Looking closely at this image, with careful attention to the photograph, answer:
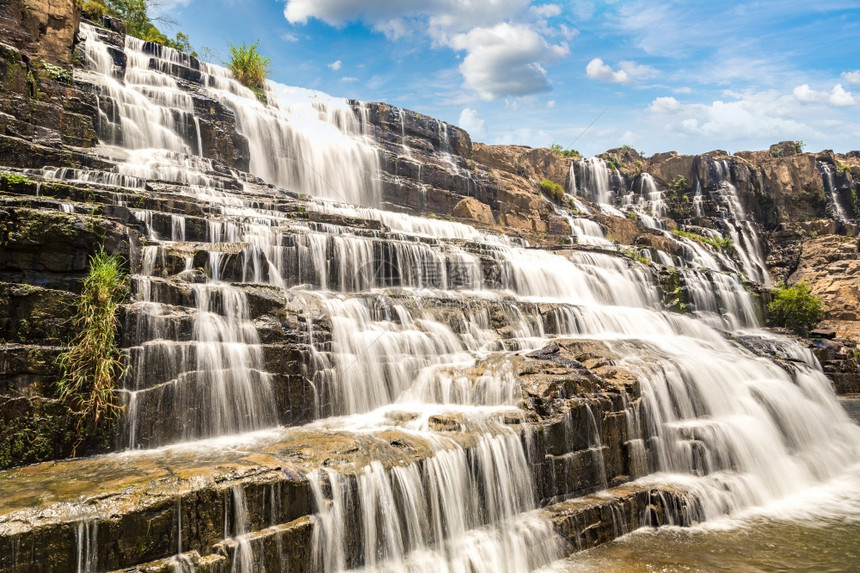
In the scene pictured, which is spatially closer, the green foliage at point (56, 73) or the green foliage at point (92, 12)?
the green foliage at point (56, 73)

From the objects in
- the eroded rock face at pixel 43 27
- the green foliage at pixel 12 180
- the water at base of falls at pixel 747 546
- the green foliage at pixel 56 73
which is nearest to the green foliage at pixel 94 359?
the green foliage at pixel 12 180

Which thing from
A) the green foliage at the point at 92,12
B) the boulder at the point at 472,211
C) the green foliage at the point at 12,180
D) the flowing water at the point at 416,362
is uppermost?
the green foliage at the point at 92,12

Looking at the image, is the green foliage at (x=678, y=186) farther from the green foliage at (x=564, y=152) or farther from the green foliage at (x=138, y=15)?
the green foliage at (x=138, y=15)

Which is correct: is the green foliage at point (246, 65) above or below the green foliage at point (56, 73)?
above

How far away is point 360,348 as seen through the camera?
855 cm

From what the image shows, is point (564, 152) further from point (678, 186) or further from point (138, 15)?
point (138, 15)

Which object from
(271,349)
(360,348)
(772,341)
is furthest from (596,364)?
(772,341)

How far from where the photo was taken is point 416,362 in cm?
895

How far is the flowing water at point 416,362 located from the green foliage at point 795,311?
7.92ft

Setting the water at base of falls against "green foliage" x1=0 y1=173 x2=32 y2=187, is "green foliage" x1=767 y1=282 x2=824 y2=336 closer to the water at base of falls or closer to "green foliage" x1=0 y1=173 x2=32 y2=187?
the water at base of falls

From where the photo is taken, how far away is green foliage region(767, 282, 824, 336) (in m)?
19.3

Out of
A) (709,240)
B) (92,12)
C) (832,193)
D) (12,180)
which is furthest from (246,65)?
(832,193)

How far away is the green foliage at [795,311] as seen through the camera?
19.3 m

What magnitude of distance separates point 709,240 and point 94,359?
30493 millimetres
